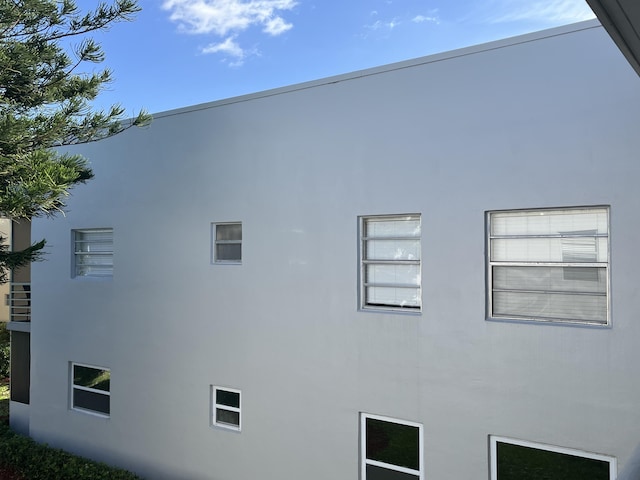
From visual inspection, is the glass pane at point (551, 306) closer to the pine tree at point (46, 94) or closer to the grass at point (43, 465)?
the pine tree at point (46, 94)

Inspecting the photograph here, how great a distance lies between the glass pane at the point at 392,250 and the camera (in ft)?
19.0

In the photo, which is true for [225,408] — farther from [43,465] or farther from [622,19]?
[622,19]

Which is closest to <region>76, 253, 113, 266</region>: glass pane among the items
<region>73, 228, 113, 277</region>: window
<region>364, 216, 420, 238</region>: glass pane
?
<region>73, 228, 113, 277</region>: window

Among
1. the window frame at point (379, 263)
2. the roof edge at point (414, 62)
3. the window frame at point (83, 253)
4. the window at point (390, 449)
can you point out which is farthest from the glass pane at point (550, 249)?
the window frame at point (83, 253)

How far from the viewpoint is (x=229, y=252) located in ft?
23.7

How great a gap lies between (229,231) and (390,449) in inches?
140

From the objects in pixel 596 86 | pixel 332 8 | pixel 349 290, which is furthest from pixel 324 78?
pixel 596 86

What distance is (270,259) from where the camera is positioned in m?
6.72

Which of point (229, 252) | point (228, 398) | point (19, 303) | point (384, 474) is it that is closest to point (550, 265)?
point (384, 474)

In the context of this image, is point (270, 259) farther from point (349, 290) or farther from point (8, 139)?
point (8, 139)

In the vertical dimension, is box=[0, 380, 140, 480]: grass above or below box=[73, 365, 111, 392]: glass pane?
below

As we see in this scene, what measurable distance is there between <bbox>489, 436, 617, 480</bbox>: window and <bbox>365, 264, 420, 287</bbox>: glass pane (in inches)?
72.4

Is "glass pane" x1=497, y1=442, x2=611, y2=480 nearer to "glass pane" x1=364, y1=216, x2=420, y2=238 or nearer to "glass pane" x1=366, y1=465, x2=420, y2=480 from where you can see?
"glass pane" x1=366, y1=465, x2=420, y2=480

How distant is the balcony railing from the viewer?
33.7 ft
